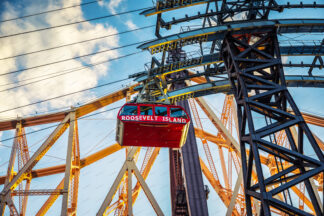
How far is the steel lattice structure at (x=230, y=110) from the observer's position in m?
9.99

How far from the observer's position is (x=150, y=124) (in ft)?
49.3

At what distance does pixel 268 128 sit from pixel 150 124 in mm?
6130

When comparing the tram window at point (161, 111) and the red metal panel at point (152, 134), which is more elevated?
the tram window at point (161, 111)

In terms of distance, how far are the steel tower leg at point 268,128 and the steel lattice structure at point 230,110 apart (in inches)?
1.3

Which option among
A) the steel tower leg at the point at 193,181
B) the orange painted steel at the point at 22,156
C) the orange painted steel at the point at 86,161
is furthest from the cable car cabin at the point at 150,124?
the orange painted steel at the point at 86,161

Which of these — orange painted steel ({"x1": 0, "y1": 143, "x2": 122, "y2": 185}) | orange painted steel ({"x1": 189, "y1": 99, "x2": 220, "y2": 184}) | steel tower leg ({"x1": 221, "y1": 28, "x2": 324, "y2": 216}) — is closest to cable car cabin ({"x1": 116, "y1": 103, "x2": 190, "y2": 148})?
steel tower leg ({"x1": 221, "y1": 28, "x2": 324, "y2": 216})

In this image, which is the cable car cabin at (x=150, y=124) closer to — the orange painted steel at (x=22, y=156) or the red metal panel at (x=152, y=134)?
the red metal panel at (x=152, y=134)

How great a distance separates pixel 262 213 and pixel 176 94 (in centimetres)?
1017

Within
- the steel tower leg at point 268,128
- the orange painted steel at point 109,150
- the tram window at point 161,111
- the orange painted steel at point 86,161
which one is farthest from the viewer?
the orange painted steel at point 86,161

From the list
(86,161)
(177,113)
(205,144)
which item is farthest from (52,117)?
(177,113)

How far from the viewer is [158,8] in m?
15.5

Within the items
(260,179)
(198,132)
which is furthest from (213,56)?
(198,132)

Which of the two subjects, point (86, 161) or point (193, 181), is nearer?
point (193, 181)

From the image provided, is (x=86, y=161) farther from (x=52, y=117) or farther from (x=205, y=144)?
(x=205, y=144)
